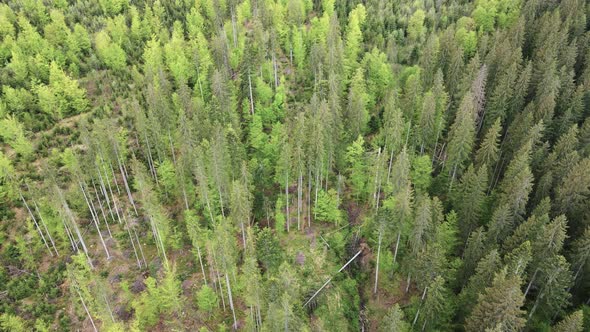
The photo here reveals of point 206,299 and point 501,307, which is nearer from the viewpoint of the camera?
point 501,307

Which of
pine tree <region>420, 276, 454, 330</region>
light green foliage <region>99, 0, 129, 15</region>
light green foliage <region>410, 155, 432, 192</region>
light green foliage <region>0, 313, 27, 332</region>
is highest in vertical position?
light green foliage <region>99, 0, 129, 15</region>

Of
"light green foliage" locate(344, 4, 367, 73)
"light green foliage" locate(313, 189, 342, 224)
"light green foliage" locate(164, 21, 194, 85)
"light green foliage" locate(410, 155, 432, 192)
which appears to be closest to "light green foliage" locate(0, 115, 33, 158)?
"light green foliage" locate(164, 21, 194, 85)

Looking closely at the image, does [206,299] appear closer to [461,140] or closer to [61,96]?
[461,140]

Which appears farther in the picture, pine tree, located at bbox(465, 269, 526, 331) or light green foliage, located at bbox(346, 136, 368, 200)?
light green foliage, located at bbox(346, 136, 368, 200)

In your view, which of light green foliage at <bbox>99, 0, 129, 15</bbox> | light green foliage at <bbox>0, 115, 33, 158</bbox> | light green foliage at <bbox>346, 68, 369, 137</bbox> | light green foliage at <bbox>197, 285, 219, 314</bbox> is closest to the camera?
light green foliage at <bbox>197, 285, 219, 314</bbox>

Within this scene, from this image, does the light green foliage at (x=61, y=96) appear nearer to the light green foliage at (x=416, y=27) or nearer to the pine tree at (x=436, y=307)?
the light green foliage at (x=416, y=27)

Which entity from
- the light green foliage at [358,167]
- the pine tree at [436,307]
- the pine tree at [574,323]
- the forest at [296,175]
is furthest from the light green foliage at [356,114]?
the pine tree at [574,323]

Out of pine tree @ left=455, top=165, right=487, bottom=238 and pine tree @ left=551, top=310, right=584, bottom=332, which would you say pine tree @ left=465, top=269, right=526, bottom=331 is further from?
pine tree @ left=455, top=165, right=487, bottom=238

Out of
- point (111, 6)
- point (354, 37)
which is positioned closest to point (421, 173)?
point (354, 37)
